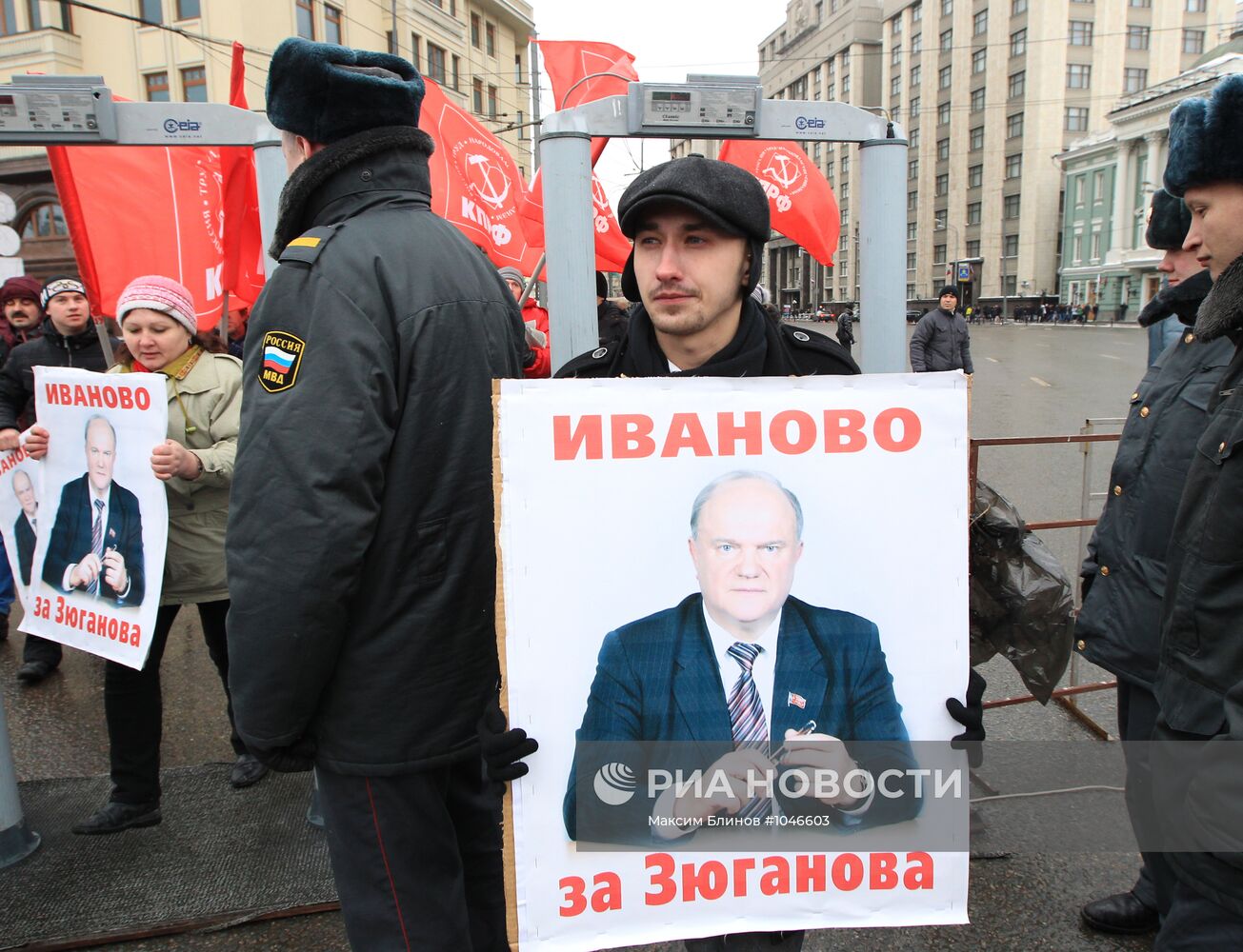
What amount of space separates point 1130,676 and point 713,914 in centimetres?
149

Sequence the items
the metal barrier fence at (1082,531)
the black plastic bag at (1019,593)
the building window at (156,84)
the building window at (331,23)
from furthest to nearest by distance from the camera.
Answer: the building window at (331,23)
the building window at (156,84)
the metal barrier fence at (1082,531)
the black plastic bag at (1019,593)

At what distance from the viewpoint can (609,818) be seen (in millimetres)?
1542

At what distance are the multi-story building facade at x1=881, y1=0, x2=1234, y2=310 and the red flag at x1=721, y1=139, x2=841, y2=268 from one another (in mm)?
70277

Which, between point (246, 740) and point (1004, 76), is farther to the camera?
point (1004, 76)

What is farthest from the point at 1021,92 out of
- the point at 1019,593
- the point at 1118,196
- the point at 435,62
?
the point at 1019,593

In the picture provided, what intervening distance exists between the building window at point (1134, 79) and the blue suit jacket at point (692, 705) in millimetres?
83451

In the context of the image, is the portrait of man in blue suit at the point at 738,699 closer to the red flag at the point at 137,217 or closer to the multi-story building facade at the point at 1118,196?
the red flag at the point at 137,217

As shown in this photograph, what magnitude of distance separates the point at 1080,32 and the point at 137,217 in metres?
80.0

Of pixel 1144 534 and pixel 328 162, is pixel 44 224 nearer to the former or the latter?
pixel 328 162

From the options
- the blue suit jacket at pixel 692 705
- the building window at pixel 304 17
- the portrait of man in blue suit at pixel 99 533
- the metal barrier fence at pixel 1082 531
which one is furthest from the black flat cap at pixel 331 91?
the building window at pixel 304 17

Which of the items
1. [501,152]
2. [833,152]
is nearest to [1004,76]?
[833,152]

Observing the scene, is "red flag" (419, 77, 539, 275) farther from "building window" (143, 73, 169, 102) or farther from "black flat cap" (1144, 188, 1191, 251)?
"building window" (143, 73, 169, 102)

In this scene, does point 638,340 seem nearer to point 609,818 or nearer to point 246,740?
point 609,818

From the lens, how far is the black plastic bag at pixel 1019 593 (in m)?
2.74
